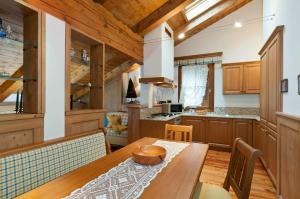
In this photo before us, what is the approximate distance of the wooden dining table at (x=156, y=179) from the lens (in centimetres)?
87

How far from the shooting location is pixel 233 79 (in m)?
4.17

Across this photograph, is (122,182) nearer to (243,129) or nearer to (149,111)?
(149,111)

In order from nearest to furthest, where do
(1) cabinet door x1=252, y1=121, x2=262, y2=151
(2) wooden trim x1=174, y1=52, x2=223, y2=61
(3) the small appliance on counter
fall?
(1) cabinet door x1=252, y1=121, x2=262, y2=151 < (3) the small appliance on counter < (2) wooden trim x1=174, y1=52, x2=223, y2=61

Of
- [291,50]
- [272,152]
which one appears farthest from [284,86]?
[272,152]

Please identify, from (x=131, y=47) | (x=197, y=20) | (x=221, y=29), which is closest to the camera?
(x=131, y=47)

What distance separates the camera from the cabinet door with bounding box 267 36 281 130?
7.29 ft

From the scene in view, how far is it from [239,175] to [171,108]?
3.28m

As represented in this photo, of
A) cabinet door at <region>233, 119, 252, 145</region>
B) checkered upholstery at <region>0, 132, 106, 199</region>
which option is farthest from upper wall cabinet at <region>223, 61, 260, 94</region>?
checkered upholstery at <region>0, 132, 106, 199</region>

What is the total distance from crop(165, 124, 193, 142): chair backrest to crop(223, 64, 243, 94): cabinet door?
255cm

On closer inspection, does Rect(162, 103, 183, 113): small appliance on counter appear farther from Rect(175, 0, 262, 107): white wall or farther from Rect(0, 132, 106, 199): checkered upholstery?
Rect(0, 132, 106, 199): checkered upholstery

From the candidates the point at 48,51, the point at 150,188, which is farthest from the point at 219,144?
the point at 48,51

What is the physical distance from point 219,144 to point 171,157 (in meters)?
2.97

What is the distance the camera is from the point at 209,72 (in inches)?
185

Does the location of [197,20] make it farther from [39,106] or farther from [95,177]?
[95,177]
